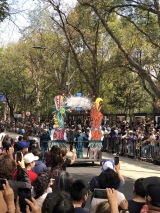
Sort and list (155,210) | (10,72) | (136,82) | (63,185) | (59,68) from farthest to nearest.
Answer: (10,72) → (136,82) → (59,68) → (63,185) → (155,210)

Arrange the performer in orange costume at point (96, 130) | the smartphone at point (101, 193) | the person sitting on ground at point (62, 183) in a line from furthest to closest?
the performer in orange costume at point (96, 130) < the person sitting on ground at point (62, 183) < the smartphone at point (101, 193)

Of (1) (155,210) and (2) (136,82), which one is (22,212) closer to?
(1) (155,210)

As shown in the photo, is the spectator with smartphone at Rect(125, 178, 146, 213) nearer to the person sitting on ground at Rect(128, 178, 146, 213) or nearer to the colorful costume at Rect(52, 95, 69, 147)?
the person sitting on ground at Rect(128, 178, 146, 213)

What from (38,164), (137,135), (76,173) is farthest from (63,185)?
(137,135)

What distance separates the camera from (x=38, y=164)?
22.4 ft


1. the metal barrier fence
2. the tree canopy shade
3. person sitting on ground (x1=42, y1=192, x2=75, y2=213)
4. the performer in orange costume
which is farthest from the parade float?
person sitting on ground (x1=42, y1=192, x2=75, y2=213)

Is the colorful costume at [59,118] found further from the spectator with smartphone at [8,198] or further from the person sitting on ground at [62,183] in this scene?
the spectator with smartphone at [8,198]

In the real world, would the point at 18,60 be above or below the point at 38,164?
above

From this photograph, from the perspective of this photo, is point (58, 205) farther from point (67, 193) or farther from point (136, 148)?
point (136, 148)

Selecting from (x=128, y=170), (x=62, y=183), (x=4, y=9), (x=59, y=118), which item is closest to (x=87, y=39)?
(x=59, y=118)

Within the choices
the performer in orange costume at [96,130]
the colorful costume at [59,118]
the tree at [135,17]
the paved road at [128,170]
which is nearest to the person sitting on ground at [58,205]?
the paved road at [128,170]

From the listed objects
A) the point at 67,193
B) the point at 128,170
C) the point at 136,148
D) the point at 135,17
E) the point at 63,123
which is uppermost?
the point at 135,17

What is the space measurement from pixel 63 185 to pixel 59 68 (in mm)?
36170

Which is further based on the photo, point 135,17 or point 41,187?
point 135,17
